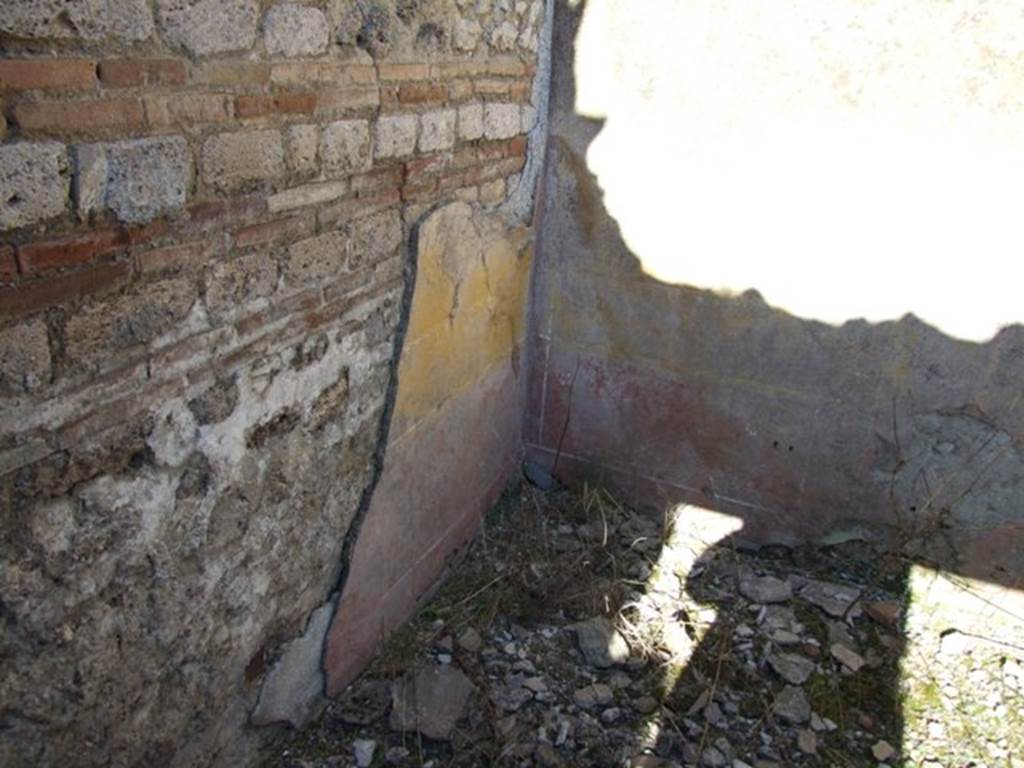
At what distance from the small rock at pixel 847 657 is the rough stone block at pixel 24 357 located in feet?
9.21

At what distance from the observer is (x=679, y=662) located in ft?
9.41

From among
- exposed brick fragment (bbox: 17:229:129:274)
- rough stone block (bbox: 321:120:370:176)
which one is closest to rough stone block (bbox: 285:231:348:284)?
rough stone block (bbox: 321:120:370:176)

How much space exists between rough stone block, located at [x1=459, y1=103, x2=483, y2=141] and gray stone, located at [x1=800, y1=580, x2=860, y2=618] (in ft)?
7.53

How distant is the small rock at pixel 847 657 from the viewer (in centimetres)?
289

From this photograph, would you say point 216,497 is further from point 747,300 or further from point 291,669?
point 747,300

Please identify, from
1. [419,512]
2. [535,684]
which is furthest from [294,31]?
[535,684]

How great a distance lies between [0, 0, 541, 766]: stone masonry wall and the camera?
53.3 inches

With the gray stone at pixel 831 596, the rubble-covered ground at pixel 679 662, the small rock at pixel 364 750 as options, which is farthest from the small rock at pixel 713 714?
the small rock at pixel 364 750

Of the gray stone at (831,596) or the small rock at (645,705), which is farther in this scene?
the gray stone at (831,596)

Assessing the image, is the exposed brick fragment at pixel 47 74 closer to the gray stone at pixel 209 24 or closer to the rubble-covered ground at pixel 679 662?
the gray stone at pixel 209 24

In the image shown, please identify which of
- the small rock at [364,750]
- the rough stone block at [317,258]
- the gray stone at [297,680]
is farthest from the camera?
the small rock at [364,750]

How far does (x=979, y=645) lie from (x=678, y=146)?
2.33 m

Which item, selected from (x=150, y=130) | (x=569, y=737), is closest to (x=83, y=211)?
(x=150, y=130)

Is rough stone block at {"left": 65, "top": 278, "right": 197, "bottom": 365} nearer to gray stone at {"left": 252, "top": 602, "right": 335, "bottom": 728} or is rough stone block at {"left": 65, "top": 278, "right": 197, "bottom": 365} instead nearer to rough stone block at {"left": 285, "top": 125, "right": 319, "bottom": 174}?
rough stone block at {"left": 285, "top": 125, "right": 319, "bottom": 174}
